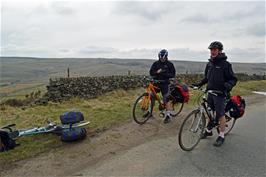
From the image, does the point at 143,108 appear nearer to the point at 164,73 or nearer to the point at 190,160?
the point at 164,73

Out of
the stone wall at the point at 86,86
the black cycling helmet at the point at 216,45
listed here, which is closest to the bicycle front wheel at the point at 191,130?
the black cycling helmet at the point at 216,45

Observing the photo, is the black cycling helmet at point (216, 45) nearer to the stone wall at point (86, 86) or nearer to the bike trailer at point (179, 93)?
the bike trailer at point (179, 93)

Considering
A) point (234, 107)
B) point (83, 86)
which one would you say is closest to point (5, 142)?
point (234, 107)

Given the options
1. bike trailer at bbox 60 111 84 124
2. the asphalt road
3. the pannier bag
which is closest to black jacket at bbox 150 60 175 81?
the asphalt road

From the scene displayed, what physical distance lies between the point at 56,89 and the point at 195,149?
829 cm

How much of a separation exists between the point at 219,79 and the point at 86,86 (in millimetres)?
8519

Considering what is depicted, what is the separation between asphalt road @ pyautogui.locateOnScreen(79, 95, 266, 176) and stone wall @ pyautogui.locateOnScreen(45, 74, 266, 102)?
7.41m

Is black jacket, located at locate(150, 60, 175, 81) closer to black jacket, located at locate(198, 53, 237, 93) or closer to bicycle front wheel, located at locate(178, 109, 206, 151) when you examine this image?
black jacket, located at locate(198, 53, 237, 93)

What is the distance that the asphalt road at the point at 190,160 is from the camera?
420cm

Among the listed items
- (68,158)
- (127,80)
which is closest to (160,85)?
(68,158)

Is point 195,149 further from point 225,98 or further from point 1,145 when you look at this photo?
A: point 1,145

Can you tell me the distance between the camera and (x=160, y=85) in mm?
→ 7270

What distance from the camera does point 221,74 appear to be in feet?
17.5

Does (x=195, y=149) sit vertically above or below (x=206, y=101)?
below
